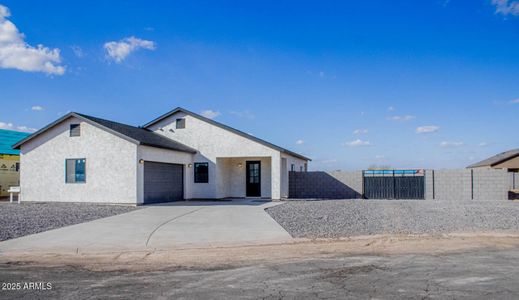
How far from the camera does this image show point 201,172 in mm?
24609

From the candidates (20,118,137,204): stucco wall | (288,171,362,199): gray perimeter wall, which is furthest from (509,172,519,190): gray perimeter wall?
(20,118,137,204): stucco wall

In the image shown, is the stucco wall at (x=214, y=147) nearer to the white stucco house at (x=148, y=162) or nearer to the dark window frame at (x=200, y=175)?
the white stucco house at (x=148, y=162)

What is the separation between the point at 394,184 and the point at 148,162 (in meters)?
14.9

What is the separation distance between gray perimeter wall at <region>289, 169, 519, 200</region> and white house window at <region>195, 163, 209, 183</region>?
229 inches

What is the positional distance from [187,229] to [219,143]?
12.6 m

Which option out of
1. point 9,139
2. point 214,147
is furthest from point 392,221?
point 9,139

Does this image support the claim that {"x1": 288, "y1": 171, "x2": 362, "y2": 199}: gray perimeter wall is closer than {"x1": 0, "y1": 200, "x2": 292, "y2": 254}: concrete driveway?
No

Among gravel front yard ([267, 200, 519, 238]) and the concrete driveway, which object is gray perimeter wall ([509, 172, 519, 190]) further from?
the concrete driveway

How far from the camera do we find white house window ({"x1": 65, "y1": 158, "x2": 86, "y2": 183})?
20188 mm

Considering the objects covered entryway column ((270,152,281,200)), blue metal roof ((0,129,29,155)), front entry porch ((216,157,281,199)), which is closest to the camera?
covered entryway column ((270,152,281,200))

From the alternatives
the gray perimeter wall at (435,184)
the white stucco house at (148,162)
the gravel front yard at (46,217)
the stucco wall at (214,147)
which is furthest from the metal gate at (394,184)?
the gravel front yard at (46,217)

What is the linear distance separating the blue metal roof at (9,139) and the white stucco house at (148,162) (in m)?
7.80

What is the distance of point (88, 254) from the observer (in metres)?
8.77

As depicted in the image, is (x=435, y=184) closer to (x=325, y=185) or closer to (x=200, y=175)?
(x=325, y=185)
